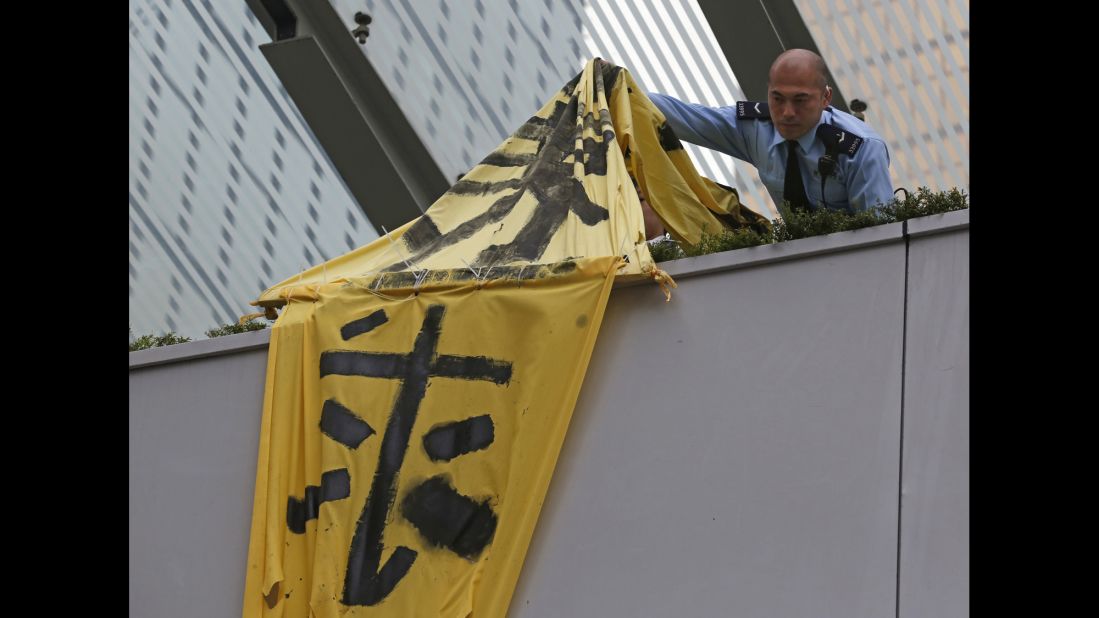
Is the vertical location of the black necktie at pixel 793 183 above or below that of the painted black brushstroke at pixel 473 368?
→ below

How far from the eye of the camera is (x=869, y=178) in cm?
436

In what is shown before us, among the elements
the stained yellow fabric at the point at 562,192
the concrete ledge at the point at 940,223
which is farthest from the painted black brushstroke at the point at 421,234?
the concrete ledge at the point at 940,223

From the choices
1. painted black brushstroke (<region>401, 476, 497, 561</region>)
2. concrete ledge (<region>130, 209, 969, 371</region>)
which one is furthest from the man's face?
painted black brushstroke (<region>401, 476, 497, 561</region>)

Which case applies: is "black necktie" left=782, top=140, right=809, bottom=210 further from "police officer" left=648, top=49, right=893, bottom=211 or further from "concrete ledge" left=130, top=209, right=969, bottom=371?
"concrete ledge" left=130, top=209, right=969, bottom=371

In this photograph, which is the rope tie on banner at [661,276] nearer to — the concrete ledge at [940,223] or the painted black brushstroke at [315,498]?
the concrete ledge at [940,223]

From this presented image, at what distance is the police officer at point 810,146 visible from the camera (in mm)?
4379

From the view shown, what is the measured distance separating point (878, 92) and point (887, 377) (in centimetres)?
233

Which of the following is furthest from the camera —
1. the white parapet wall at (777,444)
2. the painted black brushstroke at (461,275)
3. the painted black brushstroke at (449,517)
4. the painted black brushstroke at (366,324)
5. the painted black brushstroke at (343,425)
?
the painted black brushstroke at (366,324)

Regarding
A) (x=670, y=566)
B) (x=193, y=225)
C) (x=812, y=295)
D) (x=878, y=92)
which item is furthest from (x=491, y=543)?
(x=193, y=225)

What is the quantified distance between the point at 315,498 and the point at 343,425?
19 centimetres

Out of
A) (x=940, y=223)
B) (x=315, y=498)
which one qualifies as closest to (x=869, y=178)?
(x=940, y=223)

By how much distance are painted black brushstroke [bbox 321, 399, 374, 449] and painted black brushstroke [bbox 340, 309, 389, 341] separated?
181mm

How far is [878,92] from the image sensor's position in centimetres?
590
